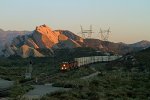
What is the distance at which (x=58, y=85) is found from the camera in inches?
1475

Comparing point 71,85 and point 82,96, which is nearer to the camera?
point 82,96

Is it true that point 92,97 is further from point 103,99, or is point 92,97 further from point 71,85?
point 71,85

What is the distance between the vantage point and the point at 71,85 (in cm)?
3566

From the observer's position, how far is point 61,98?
23922 mm

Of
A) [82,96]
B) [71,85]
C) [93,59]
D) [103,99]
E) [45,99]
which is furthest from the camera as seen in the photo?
[93,59]

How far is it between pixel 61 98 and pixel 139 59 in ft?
247

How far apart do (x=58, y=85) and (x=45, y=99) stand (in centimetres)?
1546

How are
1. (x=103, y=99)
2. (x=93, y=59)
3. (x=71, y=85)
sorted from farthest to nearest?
(x=93, y=59) < (x=71, y=85) < (x=103, y=99)

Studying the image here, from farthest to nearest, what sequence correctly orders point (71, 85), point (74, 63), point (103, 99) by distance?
point (74, 63)
point (71, 85)
point (103, 99)

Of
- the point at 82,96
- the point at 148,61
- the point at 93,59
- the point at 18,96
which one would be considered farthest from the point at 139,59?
the point at 18,96

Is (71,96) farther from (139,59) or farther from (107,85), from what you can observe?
(139,59)

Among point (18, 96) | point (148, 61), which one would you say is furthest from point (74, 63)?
point (18, 96)

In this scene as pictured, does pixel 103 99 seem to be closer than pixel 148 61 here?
Yes

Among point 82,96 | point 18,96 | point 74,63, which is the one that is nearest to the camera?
point 18,96
